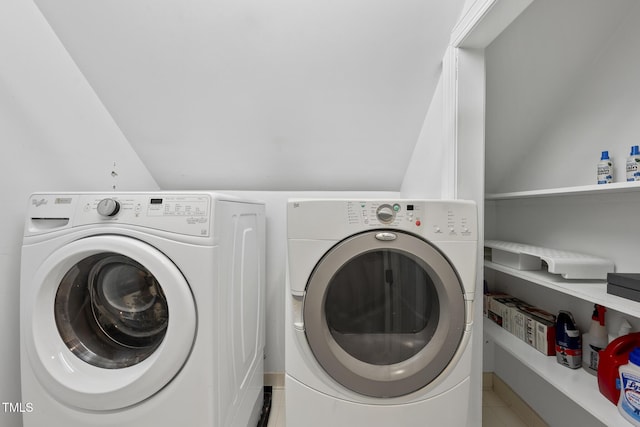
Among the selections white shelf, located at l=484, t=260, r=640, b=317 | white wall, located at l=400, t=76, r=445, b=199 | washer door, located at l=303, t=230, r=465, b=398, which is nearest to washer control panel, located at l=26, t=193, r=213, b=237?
washer door, located at l=303, t=230, r=465, b=398

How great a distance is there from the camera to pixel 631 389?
2.50 feet

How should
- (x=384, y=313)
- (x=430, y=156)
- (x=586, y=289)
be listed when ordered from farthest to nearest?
(x=430, y=156)
(x=384, y=313)
(x=586, y=289)

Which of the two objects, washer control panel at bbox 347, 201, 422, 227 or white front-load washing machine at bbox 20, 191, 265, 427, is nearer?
white front-load washing machine at bbox 20, 191, 265, 427

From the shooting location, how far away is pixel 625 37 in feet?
3.12

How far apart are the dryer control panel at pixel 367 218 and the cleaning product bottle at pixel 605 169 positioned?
0.55m

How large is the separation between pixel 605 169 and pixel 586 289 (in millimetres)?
442

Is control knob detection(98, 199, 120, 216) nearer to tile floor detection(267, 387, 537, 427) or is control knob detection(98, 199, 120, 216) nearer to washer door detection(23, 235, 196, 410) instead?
washer door detection(23, 235, 196, 410)

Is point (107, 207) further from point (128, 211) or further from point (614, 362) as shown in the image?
point (614, 362)

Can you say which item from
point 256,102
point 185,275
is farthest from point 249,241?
point 256,102

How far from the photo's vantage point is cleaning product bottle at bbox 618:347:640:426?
75 centimetres

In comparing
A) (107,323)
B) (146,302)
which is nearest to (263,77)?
(146,302)

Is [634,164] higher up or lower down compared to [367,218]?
higher up

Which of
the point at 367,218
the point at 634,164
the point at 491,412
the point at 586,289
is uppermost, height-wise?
the point at 634,164

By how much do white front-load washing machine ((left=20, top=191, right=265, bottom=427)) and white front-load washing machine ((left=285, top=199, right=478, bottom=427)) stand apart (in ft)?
0.83
